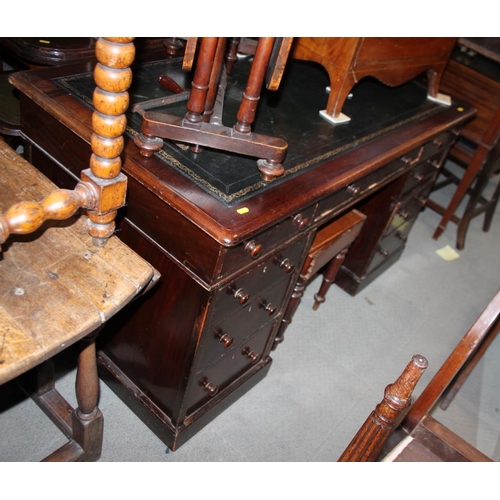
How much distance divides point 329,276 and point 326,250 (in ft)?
1.45

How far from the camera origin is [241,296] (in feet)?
6.04

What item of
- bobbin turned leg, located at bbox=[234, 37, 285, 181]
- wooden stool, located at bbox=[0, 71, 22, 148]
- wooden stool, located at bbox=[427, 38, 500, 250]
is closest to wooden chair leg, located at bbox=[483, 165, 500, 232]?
wooden stool, located at bbox=[427, 38, 500, 250]

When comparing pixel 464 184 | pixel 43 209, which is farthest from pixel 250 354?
pixel 464 184

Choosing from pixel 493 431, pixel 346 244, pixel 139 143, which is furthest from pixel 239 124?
pixel 493 431

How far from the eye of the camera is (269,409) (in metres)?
2.47

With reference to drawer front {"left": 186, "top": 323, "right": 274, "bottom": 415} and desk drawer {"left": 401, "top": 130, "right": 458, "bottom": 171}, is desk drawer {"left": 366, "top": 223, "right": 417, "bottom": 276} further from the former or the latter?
drawer front {"left": 186, "top": 323, "right": 274, "bottom": 415}

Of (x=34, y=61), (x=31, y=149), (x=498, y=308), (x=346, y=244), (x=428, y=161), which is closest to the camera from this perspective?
(x=498, y=308)

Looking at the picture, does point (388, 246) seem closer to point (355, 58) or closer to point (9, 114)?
point (355, 58)

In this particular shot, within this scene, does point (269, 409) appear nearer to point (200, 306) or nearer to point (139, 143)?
point (200, 306)

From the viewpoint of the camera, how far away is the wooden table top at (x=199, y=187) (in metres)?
1.58

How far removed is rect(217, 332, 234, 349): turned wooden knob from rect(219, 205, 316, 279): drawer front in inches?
12.2

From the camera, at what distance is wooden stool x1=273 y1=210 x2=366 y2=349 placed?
2.41m

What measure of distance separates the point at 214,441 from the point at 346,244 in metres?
1.10

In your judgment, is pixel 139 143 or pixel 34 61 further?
pixel 34 61
